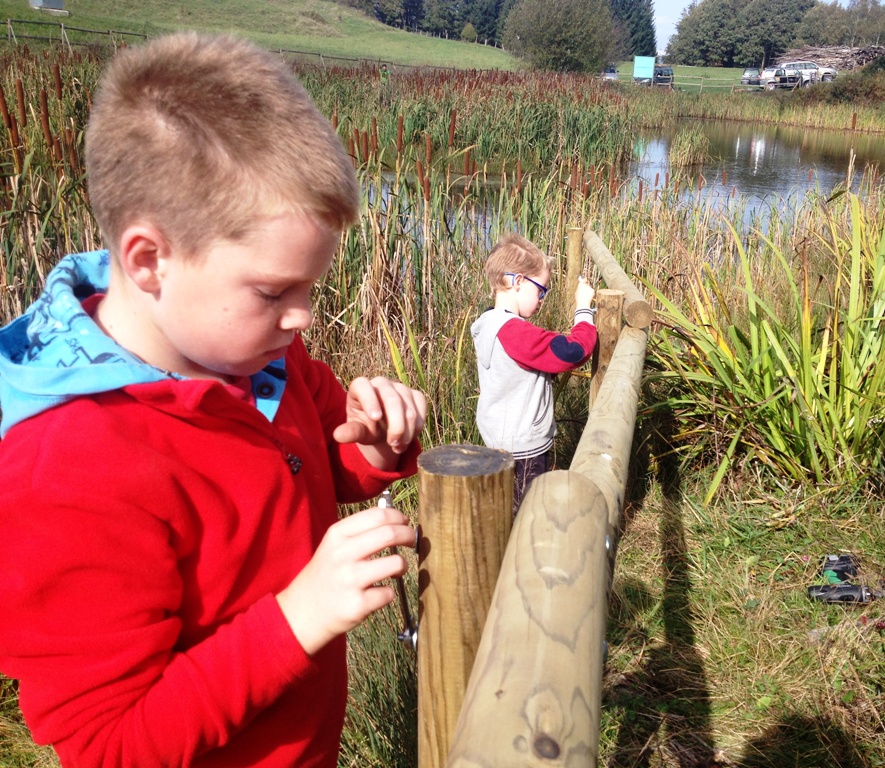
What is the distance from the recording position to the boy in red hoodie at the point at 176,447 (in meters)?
0.75

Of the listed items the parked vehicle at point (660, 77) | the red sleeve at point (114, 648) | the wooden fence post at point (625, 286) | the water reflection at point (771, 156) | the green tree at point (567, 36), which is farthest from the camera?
the parked vehicle at point (660, 77)

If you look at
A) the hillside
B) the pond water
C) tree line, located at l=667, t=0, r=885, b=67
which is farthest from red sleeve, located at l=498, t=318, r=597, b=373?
tree line, located at l=667, t=0, r=885, b=67

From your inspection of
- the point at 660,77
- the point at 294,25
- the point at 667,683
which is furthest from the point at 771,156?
the point at 294,25

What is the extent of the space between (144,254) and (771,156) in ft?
62.1

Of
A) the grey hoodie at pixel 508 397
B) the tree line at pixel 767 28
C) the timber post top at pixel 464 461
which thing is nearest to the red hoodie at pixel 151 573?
the timber post top at pixel 464 461

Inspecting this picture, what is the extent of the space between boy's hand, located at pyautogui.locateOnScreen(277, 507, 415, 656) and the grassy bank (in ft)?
3.34

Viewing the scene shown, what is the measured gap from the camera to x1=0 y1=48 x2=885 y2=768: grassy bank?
2.08 metres

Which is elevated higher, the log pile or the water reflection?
the log pile

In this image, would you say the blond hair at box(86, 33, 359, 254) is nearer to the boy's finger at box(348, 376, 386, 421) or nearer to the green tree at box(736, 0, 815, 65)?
the boy's finger at box(348, 376, 386, 421)

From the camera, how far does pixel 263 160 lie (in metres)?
0.85

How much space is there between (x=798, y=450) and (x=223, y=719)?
265 centimetres

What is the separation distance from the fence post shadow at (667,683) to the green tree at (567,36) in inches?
1447

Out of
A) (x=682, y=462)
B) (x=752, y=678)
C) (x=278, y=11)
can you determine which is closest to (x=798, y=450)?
(x=682, y=462)

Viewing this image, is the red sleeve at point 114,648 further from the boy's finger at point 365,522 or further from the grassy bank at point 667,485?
the grassy bank at point 667,485
